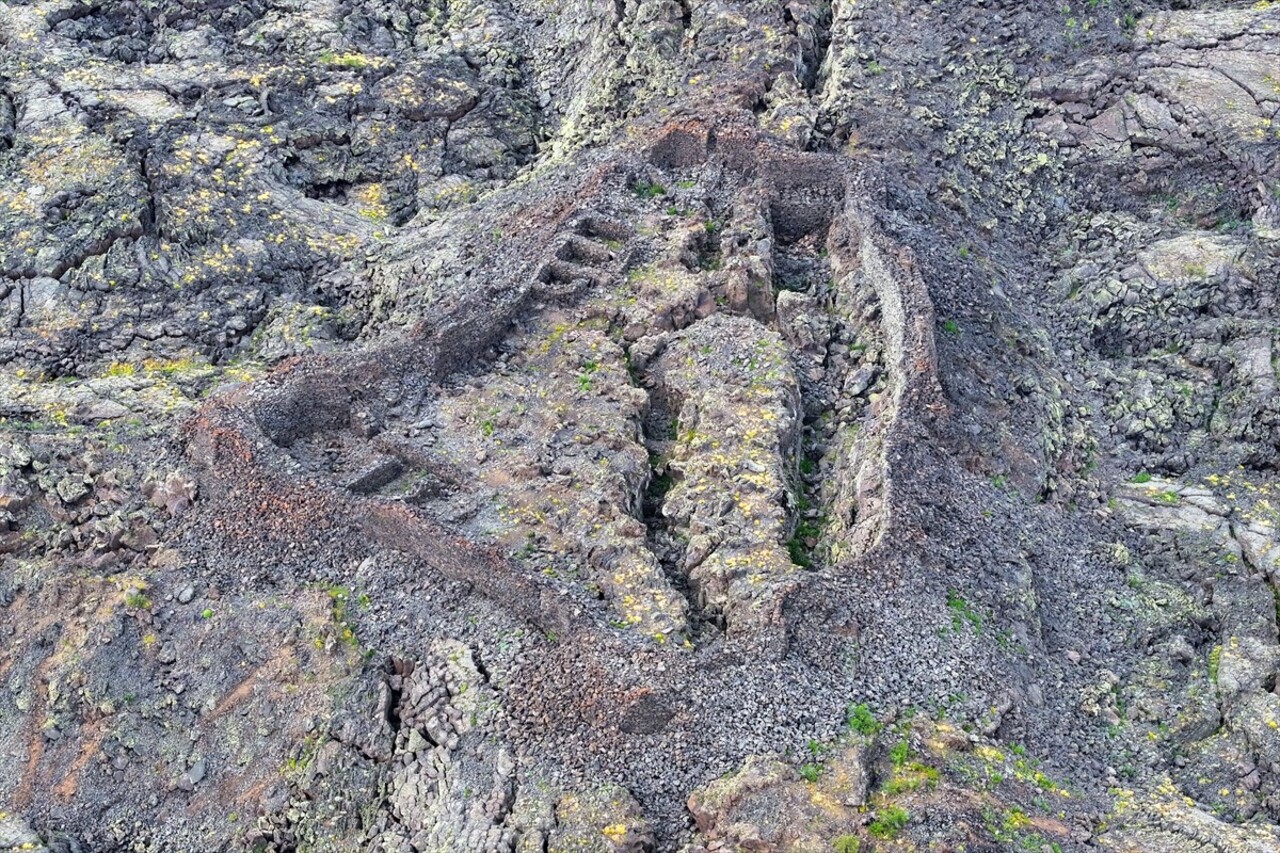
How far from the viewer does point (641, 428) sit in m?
28.6

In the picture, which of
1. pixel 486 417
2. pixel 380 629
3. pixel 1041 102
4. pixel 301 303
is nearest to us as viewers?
pixel 380 629

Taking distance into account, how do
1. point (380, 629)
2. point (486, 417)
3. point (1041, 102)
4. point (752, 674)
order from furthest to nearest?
point (1041, 102), point (486, 417), point (380, 629), point (752, 674)

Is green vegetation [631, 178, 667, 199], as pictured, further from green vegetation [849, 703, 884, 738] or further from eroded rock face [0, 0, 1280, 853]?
green vegetation [849, 703, 884, 738]

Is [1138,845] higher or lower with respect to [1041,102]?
lower

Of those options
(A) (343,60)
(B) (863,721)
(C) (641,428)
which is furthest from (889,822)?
(A) (343,60)

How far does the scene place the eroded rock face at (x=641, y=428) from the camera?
22.8 m

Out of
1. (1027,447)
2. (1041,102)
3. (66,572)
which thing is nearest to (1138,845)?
(1027,447)

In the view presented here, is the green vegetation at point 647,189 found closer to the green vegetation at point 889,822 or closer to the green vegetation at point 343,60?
the green vegetation at point 343,60

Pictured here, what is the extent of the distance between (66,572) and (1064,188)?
2627cm

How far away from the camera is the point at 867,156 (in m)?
35.6

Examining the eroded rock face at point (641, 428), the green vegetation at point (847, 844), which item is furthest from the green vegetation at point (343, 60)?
the green vegetation at point (847, 844)

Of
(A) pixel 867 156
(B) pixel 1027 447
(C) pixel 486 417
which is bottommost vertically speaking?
(C) pixel 486 417

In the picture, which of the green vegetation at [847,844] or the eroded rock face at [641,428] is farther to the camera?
the eroded rock face at [641,428]

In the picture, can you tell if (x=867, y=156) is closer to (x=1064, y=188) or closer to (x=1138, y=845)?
(x=1064, y=188)
